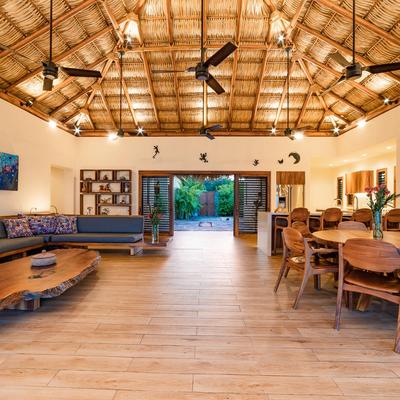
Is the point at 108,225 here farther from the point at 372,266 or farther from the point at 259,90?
the point at 259,90

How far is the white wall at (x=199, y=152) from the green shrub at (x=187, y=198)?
20.3 ft

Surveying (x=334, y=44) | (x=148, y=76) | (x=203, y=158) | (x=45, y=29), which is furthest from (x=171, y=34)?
(x=203, y=158)

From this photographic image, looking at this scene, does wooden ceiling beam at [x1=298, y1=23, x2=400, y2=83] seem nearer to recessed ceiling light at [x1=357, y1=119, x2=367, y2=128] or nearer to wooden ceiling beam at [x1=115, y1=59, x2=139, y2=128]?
recessed ceiling light at [x1=357, y1=119, x2=367, y2=128]

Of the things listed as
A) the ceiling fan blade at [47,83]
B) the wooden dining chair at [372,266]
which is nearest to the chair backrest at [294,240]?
the wooden dining chair at [372,266]

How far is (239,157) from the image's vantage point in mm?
8672

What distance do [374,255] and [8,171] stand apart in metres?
6.70

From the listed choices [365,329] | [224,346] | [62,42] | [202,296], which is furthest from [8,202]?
[365,329]

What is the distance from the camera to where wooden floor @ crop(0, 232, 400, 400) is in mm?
1727

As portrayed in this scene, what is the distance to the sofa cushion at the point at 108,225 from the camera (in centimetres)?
616

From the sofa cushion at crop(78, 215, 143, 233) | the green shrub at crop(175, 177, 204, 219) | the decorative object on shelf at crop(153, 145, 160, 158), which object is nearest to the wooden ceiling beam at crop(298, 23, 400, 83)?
the decorative object on shelf at crop(153, 145, 160, 158)

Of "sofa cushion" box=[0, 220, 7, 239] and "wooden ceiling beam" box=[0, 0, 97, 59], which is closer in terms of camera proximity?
"wooden ceiling beam" box=[0, 0, 97, 59]

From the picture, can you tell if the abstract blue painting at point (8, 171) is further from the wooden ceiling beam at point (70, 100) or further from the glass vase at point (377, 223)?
the glass vase at point (377, 223)

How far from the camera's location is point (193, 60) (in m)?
6.68

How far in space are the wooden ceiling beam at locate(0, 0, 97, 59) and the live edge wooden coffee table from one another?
4002 millimetres
